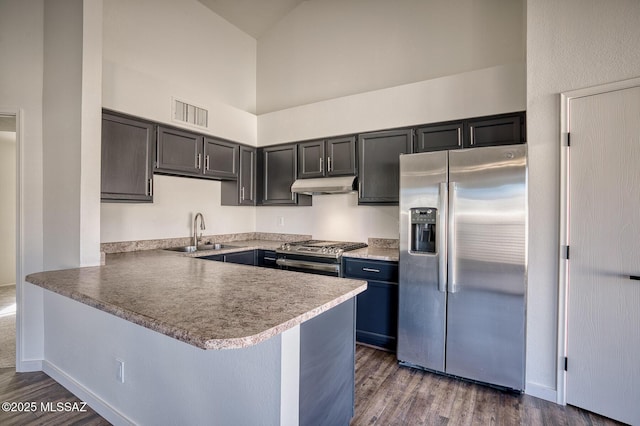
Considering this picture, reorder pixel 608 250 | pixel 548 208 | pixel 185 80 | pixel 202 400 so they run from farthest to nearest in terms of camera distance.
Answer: pixel 185 80 → pixel 548 208 → pixel 608 250 → pixel 202 400

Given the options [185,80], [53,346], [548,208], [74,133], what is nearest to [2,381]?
[53,346]

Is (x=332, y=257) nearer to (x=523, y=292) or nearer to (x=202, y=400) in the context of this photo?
(x=523, y=292)

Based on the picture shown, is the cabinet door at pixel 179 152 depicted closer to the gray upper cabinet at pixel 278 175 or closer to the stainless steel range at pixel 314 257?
the gray upper cabinet at pixel 278 175

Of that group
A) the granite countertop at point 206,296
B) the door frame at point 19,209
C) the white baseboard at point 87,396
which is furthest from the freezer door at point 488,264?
the door frame at point 19,209

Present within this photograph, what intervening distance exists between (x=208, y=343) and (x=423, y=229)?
7.01ft

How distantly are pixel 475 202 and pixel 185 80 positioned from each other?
3.46 meters

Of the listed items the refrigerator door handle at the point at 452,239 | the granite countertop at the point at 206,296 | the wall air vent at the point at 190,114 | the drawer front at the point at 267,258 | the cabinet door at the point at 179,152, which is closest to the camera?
the granite countertop at the point at 206,296

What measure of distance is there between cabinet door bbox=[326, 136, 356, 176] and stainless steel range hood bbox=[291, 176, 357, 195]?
0.08 m

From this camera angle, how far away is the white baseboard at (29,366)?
8.33ft

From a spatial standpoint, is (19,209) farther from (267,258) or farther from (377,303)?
(377,303)

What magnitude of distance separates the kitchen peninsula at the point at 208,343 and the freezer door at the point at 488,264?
1108mm

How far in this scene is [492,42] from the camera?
10.2 ft

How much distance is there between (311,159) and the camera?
3.79m

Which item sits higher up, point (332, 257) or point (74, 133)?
point (74, 133)
